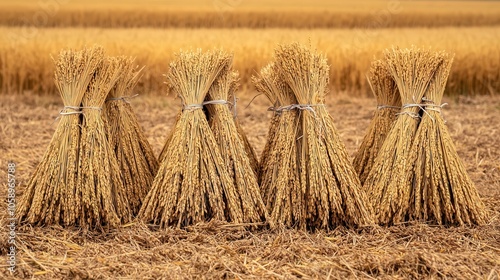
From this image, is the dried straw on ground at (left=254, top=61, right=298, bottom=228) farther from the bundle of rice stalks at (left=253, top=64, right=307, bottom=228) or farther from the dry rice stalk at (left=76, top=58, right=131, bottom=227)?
the dry rice stalk at (left=76, top=58, right=131, bottom=227)

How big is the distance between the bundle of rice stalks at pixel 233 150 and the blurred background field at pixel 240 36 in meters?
1.33

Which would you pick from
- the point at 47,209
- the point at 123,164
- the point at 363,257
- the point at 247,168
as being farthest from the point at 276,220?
the point at 47,209

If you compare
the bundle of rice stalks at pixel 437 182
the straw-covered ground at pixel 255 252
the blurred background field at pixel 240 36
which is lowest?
the straw-covered ground at pixel 255 252

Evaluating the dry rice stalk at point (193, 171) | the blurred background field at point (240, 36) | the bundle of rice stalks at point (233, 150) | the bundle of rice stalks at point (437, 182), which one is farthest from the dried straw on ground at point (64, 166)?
the bundle of rice stalks at point (437, 182)

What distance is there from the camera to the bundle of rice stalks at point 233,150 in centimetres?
396

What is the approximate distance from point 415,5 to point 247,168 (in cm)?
1898

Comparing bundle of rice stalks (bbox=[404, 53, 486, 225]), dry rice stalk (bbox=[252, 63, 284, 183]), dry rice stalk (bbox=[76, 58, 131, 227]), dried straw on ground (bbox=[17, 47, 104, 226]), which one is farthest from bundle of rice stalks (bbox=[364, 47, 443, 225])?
dried straw on ground (bbox=[17, 47, 104, 226])

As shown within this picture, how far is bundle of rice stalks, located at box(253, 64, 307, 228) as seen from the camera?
3.96m

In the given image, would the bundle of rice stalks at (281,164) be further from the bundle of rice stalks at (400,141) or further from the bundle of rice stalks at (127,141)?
the bundle of rice stalks at (127,141)

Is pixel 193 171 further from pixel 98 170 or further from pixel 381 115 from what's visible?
pixel 381 115

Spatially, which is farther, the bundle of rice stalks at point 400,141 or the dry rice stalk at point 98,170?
the bundle of rice stalks at point 400,141

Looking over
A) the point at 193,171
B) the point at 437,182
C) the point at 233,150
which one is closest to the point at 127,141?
the point at 193,171

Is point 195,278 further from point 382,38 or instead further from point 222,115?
point 382,38

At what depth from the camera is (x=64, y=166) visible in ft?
13.0
